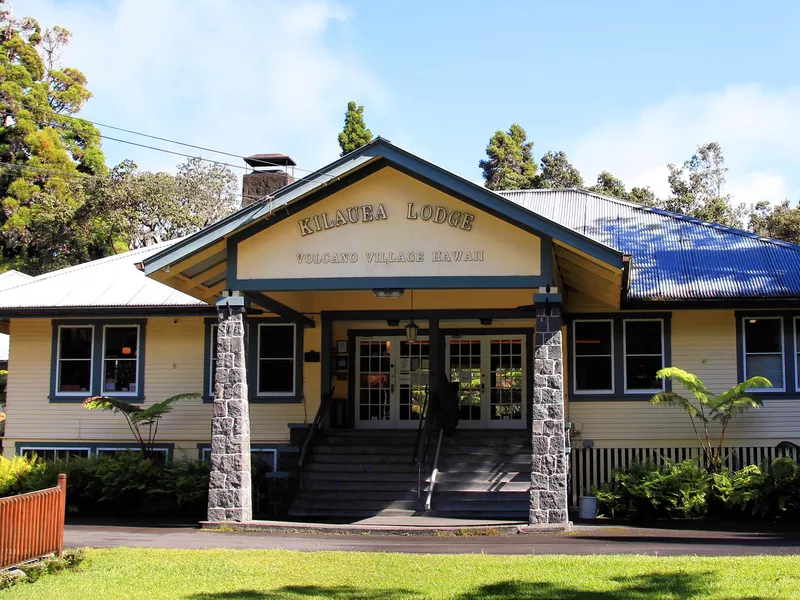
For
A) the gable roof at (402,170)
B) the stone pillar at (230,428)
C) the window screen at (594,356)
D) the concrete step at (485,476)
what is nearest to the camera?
the gable roof at (402,170)

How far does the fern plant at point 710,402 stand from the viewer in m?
17.4

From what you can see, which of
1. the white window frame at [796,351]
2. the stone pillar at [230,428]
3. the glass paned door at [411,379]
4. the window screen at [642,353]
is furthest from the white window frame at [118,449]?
the white window frame at [796,351]

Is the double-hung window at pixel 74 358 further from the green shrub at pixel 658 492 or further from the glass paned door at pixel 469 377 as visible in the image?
the green shrub at pixel 658 492

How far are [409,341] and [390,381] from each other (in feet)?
6.62

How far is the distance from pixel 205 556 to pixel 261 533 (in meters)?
2.85

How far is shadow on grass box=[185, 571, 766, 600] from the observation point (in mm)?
9523

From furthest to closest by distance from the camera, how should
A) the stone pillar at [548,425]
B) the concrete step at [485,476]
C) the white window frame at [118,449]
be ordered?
the white window frame at [118,449]
the concrete step at [485,476]
the stone pillar at [548,425]

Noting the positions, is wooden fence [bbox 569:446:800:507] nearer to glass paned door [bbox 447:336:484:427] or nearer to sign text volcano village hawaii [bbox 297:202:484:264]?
glass paned door [bbox 447:336:484:427]

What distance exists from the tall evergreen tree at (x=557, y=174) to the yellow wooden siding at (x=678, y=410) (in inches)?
1174

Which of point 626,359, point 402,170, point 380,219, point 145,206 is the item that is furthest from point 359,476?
point 145,206

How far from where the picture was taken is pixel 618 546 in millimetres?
13047

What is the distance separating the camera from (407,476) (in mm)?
18016

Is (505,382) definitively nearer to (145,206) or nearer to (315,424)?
(315,424)

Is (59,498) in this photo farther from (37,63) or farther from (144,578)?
(37,63)
